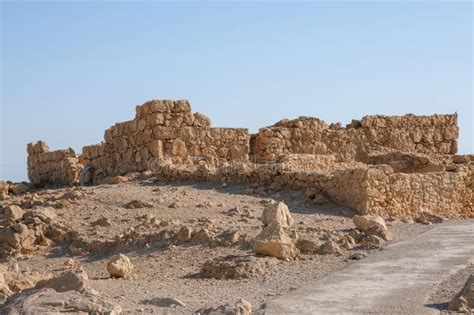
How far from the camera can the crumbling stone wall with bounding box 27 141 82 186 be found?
20453mm

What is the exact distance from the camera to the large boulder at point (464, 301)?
5.92 meters

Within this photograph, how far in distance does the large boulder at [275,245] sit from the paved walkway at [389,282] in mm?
946

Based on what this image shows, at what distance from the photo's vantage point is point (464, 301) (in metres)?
5.97

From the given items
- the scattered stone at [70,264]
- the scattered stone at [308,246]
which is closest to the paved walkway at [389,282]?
the scattered stone at [308,246]

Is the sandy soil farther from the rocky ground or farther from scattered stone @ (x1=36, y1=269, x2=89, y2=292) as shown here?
scattered stone @ (x1=36, y1=269, x2=89, y2=292)

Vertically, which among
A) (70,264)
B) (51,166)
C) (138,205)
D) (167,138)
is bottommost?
(70,264)

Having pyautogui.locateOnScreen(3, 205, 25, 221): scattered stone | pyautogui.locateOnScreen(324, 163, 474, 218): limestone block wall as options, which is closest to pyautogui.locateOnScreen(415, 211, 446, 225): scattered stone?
pyautogui.locateOnScreen(324, 163, 474, 218): limestone block wall

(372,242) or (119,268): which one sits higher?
(372,242)

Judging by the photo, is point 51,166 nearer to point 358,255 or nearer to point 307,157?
point 307,157

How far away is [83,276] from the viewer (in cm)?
690

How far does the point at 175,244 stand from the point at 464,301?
5.07 m

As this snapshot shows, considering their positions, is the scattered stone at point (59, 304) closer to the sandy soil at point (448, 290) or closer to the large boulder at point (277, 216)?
the sandy soil at point (448, 290)

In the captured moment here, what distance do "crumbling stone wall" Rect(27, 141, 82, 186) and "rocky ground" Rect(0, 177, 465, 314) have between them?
18.2ft

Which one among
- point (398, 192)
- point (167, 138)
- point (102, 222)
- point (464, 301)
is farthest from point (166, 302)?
point (167, 138)
